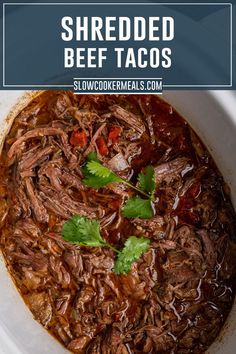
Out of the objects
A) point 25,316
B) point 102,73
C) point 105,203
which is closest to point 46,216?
point 105,203

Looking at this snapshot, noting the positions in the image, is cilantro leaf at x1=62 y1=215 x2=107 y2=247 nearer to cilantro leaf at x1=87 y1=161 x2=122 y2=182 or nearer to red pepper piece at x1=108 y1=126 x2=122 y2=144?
cilantro leaf at x1=87 y1=161 x2=122 y2=182

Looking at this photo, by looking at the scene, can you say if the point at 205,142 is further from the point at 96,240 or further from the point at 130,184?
the point at 96,240

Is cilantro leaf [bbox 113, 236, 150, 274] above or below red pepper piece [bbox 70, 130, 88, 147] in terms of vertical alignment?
below

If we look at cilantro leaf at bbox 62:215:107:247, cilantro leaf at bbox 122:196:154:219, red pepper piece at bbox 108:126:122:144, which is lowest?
cilantro leaf at bbox 62:215:107:247

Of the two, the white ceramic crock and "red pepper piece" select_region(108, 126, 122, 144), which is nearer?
the white ceramic crock

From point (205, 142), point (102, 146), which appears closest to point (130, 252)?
point (102, 146)

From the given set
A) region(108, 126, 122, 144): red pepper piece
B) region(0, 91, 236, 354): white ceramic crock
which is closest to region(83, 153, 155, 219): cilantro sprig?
region(108, 126, 122, 144): red pepper piece

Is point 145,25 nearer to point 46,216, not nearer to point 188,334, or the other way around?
point 46,216
